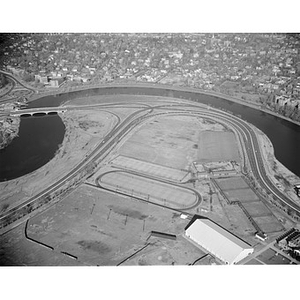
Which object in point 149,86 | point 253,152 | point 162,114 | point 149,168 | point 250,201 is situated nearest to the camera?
point 250,201

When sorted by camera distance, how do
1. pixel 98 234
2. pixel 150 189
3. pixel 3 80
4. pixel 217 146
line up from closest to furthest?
pixel 98 234 → pixel 150 189 → pixel 217 146 → pixel 3 80

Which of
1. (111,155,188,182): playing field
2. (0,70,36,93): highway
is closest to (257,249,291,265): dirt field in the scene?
(111,155,188,182): playing field

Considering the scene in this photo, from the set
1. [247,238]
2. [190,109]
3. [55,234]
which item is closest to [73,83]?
[190,109]

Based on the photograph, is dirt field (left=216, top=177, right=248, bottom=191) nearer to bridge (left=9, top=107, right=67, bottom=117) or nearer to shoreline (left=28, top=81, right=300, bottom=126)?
shoreline (left=28, top=81, right=300, bottom=126)

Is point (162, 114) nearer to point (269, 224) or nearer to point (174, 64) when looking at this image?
point (174, 64)

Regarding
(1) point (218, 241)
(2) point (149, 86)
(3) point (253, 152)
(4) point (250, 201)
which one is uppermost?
(2) point (149, 86)

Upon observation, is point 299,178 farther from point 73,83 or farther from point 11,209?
point 73,83

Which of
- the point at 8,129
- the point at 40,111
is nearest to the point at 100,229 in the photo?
the point at 8,129

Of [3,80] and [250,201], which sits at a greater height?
[3,80]
